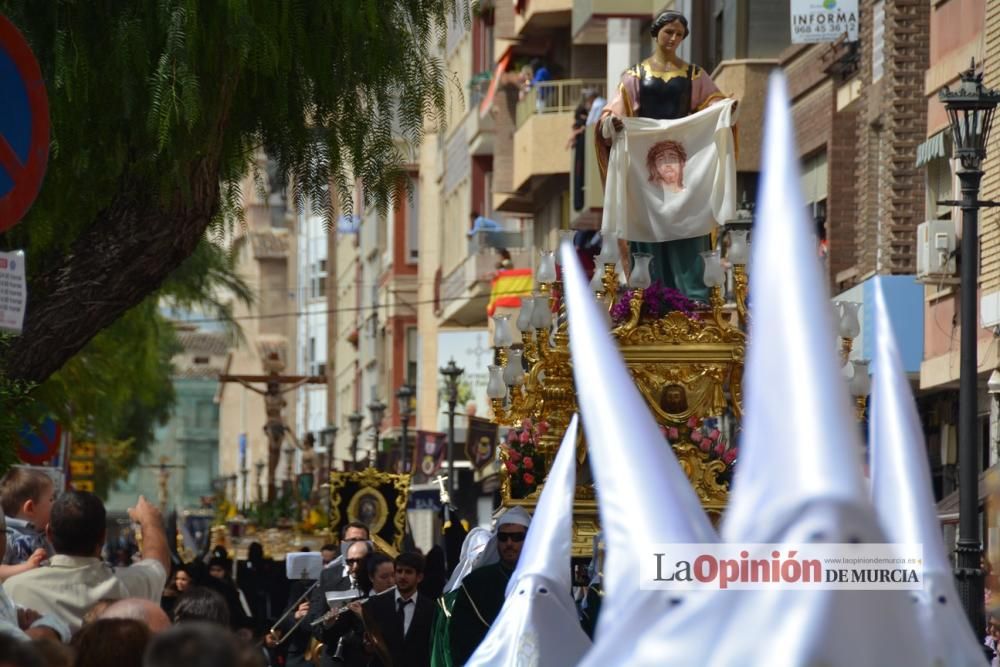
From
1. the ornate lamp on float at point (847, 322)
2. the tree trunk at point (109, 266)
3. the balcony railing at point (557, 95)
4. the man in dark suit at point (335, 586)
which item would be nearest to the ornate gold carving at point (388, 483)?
the man in dark suit at point (335, 586)

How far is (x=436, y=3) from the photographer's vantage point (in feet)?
44.7

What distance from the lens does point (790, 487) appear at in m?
4.77

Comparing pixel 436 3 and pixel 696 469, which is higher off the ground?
pixel 436 3

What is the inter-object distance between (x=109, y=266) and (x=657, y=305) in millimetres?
4263

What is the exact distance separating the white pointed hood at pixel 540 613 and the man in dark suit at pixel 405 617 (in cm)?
445

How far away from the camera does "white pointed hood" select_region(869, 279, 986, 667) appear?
19.6 feet

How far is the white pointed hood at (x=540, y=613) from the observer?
8.91 meters

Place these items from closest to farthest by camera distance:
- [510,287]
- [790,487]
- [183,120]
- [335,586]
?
[790,487] < [183,120] < [335,586] < [510,287]

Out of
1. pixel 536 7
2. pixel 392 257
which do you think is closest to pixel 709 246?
pixel 536 7

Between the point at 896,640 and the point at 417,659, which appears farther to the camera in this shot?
the point at 417,659

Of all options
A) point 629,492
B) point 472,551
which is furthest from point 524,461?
point 629,492

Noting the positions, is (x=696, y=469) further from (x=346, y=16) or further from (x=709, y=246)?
(x=346, y=16)

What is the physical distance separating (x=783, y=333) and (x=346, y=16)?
790cm

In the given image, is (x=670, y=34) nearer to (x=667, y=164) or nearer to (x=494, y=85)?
(x=667, y=164)
